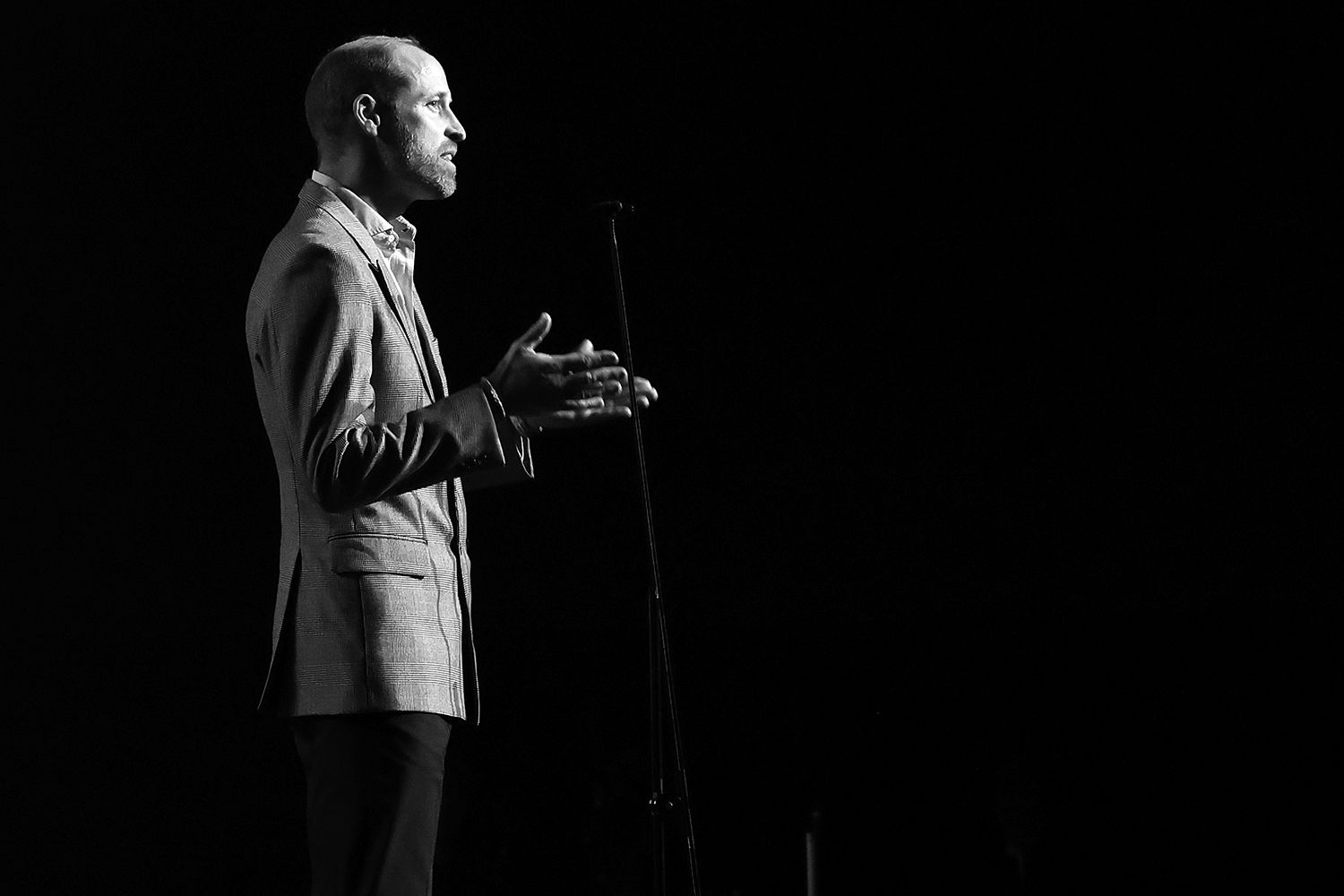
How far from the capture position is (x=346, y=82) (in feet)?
5.42

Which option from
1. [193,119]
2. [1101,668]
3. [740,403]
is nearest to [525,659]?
[740,403]

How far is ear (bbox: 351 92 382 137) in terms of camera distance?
1631 mm

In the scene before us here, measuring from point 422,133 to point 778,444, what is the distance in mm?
1754

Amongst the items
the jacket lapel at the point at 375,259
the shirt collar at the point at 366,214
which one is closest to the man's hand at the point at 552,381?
the jacket lapel at the point at 375,259

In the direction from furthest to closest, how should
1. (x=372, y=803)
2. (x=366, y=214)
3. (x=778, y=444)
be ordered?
(x=778, y=444)
(x=366, y=214)
(x=372, y=803)

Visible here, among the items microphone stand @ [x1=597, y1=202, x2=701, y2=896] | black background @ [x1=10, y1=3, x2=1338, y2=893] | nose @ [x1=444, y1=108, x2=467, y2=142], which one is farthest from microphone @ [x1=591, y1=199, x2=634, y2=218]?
black background @ [x1=10, y1=3, x2=1338, y2=893]

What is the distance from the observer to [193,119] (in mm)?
3145

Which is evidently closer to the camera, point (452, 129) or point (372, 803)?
point (372, 803)

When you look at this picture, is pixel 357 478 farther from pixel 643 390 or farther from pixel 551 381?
pixel 643 390

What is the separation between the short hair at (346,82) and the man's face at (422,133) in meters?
0.02

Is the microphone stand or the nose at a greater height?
the nose

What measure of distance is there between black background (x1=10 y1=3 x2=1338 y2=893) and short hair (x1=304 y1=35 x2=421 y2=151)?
1.53 metres

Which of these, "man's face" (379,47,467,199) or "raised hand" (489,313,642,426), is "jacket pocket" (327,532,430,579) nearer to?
"raised hand" (489,313,642,426)

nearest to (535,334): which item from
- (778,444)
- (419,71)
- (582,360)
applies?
(582,360)
